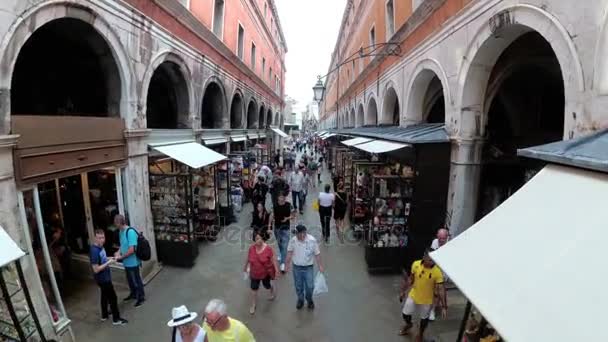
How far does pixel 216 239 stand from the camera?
8.89m

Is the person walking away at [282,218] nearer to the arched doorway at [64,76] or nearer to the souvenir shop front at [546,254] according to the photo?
the arched doorway at [64,76]

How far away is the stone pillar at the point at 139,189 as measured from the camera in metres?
6.43

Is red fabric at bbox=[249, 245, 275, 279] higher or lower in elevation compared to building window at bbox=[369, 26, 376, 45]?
lower

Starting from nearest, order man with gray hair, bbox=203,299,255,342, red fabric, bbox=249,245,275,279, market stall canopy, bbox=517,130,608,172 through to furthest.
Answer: market stall canopy, bbox=517,130,608,172
man with gray hair, bbox=203,299,255,342
red fabric, bbox=249,245,275,279

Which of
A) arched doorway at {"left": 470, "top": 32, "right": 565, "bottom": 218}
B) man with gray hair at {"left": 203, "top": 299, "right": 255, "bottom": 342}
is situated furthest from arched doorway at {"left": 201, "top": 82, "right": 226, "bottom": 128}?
man with gray hair at {"left": 203, "top": 299, "right": 255, "bottom": 342}

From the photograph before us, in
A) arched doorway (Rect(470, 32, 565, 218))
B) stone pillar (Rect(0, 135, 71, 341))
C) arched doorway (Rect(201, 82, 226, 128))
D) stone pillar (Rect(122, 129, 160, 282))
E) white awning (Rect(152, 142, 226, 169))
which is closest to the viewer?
stone pillar (Rect(0, 135, 71, 341))

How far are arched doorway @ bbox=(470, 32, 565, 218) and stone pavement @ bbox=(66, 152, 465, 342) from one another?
8.67 ft

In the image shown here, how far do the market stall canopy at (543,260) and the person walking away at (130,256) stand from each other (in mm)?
4530

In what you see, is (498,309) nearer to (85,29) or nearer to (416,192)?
(416,192)

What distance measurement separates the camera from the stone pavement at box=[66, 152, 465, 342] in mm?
4887

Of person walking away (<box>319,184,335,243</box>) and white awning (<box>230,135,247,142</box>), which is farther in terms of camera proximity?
white awning (<box>230,135,247,142</box>)

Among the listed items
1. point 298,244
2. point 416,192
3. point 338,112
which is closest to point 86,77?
point 298,244

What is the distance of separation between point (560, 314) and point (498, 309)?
1.13 ft

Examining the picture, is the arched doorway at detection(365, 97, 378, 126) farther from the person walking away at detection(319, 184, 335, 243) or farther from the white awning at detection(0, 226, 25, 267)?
the white awning at detection(0, 226, 25, 267)
